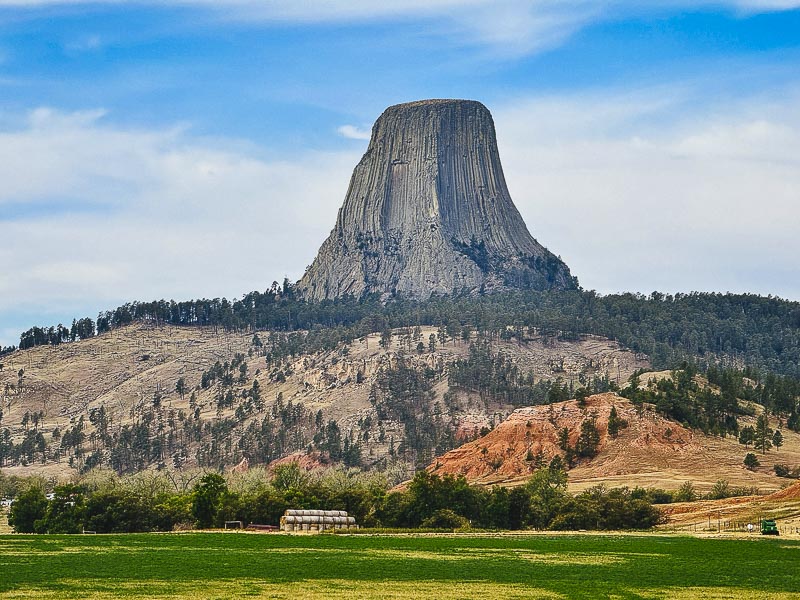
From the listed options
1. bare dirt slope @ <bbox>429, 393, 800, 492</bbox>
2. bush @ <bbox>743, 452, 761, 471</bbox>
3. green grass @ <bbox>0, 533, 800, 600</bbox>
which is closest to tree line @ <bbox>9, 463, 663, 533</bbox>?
green grass @ <bbox>0, 533, 800, 600</bbox>

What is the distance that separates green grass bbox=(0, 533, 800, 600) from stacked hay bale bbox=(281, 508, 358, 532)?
15.7 metres

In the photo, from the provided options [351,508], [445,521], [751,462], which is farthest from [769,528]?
[751,462]

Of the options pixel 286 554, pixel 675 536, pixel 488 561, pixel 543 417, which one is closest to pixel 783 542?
pixel 675 536

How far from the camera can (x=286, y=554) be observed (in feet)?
215

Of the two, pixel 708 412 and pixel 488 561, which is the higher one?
pixel 708 412

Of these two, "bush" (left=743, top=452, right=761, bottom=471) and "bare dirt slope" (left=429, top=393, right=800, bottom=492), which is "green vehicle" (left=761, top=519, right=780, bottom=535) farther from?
"bush" (left=743, top=452, right=761, bottom=471)

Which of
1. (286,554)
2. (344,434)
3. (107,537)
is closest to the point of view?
(286,554)

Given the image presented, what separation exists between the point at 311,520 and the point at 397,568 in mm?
40759

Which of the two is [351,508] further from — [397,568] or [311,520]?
[397,568]

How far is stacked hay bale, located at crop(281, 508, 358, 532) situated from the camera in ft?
314

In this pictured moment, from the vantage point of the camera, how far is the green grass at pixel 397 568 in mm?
46531

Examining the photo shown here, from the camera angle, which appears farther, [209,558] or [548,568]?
[209,558]

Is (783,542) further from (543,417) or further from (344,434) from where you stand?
(344,434)

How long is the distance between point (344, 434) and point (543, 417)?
150 ft
